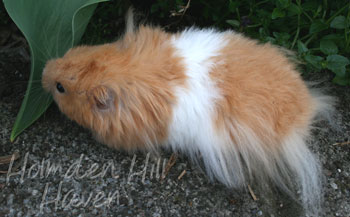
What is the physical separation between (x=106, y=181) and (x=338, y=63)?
56.5 inches

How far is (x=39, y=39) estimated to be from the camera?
163 cm

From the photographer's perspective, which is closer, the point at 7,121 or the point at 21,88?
the point at 7,121

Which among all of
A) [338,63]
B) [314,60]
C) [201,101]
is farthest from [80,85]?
[338,63]

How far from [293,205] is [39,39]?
56.9 inches

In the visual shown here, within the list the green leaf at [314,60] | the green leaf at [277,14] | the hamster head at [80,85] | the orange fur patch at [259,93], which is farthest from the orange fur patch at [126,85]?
the green leaf at [314,60]

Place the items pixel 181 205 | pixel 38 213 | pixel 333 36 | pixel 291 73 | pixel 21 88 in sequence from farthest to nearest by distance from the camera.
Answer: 1. pixel 333 36
2. pixel 21 88
3. pixel 291 73
4. pixel 181 205
5. pixel 38 213

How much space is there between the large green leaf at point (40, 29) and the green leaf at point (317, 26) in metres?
1.30

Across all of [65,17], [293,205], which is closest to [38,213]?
[65,17]

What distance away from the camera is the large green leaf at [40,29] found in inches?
60.1

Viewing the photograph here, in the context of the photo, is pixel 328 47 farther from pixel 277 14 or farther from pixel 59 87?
pixel 59 87

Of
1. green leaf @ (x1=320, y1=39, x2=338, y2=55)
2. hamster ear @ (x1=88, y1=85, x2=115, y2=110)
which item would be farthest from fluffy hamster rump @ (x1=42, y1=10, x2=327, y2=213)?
green leaf @ (x1=320, y1=39, x2=338, y2=55)

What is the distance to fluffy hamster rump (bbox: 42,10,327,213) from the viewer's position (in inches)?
63.3

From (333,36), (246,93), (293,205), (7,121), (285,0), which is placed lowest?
(293,205)

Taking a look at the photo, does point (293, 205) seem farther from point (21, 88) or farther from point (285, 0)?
point (21, 88)
